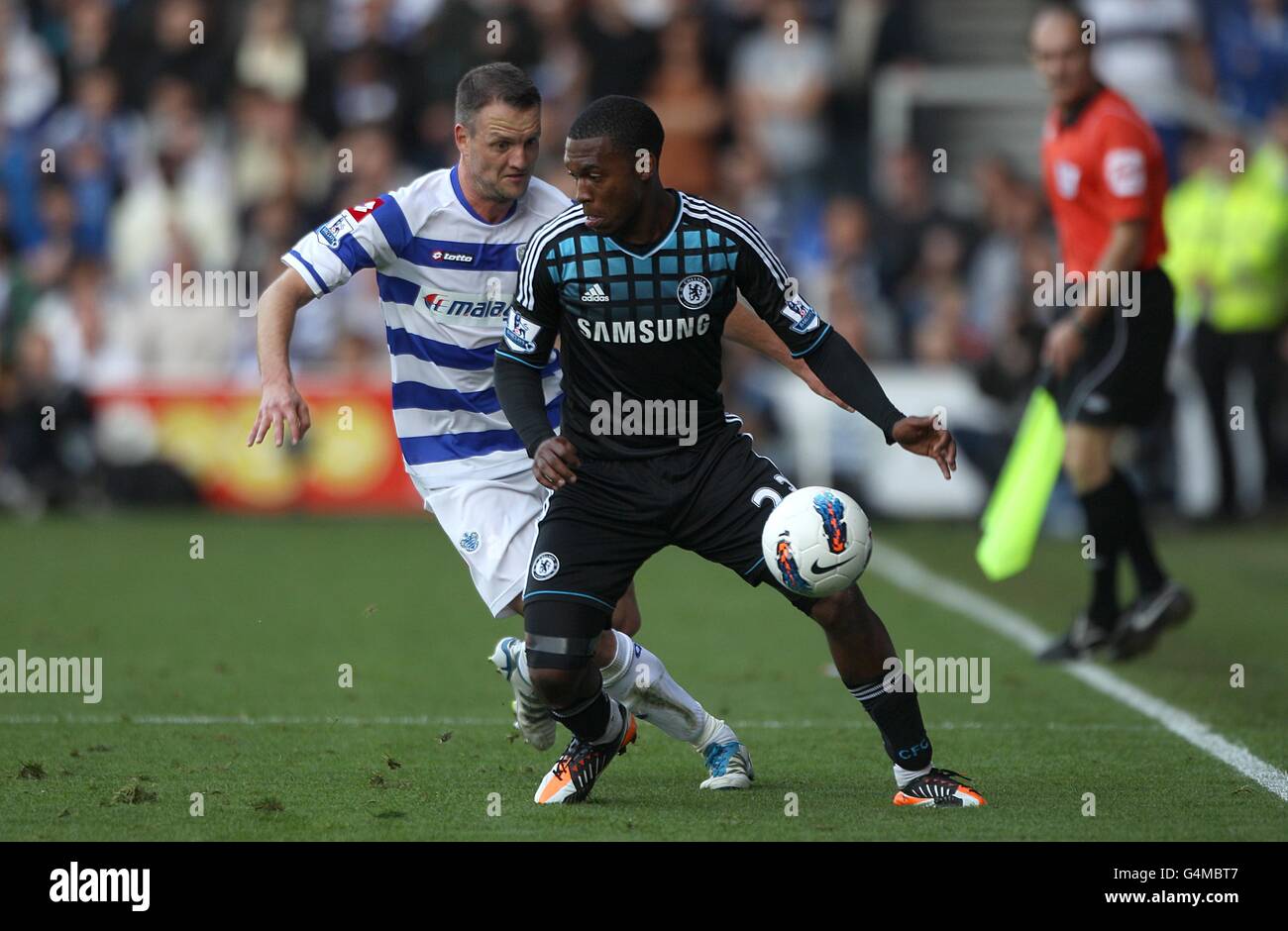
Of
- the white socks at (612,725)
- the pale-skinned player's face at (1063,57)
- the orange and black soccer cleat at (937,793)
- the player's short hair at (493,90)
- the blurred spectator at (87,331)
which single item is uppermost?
the pale-skinned player's face at (1063,57)

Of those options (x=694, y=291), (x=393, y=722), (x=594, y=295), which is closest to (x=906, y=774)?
(x=694, y=291)

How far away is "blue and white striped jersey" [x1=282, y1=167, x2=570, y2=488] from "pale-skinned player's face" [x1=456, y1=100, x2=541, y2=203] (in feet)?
0.58

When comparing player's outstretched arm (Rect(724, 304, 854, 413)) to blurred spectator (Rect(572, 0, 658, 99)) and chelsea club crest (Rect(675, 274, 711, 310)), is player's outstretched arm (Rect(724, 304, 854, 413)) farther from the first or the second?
blurred spectator (Rect(572, 0, 658, 99))

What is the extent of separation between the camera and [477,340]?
6598 mm

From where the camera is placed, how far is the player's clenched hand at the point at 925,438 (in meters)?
5.56

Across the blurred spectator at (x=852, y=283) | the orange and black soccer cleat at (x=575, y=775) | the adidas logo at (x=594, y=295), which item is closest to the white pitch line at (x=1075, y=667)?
the orange and black soccer cleat at (x=575, y=775)

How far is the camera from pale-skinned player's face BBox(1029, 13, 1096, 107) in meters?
9.26

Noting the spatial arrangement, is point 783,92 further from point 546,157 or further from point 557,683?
point 557,683

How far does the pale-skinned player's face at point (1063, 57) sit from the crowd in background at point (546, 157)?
20.5 ft

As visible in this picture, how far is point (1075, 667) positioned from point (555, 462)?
420 cm

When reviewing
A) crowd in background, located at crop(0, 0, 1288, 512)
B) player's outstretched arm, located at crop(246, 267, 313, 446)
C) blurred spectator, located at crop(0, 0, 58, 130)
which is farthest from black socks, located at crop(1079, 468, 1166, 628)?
blurred spectator, located at crop(0, 0, 58, 130)

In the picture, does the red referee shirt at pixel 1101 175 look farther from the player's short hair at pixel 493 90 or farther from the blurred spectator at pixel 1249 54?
the blurred spectator at pixel 1249 54
